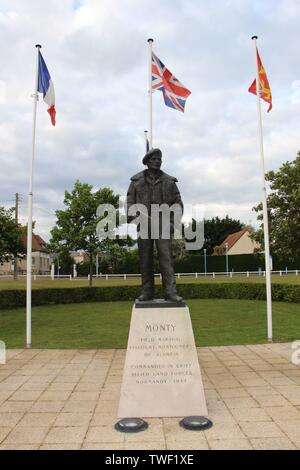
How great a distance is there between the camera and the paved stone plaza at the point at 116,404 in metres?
4.35

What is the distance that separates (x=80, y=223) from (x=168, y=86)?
16173 mm

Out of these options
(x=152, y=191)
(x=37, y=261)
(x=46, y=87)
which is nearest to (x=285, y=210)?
(x=46, y=87)

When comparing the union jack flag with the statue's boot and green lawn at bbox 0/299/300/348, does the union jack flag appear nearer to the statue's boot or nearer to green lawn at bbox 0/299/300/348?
green lawn at bbox 0/299/300/348

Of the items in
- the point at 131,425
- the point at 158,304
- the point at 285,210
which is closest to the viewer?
the point at 131,425

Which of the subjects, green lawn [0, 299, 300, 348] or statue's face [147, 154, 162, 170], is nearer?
statue's face [147, 154, 162, 170]

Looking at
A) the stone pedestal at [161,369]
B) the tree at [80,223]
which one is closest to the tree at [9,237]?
the tree at [80,223]

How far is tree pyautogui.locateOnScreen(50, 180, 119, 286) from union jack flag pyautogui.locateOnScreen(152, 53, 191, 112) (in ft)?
49.6

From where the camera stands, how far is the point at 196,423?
4.69 metres

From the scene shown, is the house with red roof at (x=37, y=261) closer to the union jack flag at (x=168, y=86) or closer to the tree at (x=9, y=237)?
the tree at (x=9, y=237)

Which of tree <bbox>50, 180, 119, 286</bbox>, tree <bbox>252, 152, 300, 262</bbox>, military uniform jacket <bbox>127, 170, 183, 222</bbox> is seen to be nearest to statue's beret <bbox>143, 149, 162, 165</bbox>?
military uniform jacket <bbox>127, 170, 183, 222</bbox>

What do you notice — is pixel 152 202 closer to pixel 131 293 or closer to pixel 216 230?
pixel 131 293

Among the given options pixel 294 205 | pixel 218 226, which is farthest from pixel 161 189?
pixel 218 226

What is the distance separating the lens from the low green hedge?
1999 centimetres

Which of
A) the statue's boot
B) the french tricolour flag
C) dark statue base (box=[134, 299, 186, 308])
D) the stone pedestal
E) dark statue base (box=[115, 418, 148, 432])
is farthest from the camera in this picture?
the french tricolour flag
